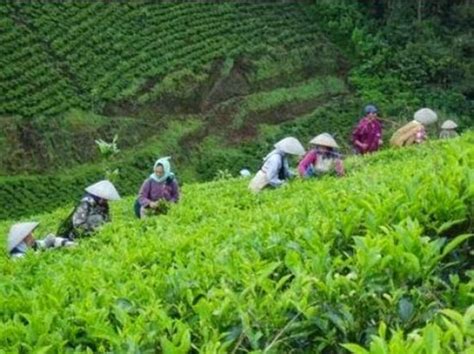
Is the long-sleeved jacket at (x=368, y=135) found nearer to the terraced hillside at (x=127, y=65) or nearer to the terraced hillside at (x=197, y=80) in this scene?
the terraced hillside at (x=197, y=80)

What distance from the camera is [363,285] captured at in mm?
2996

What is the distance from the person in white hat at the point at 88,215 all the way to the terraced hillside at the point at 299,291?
157 inches

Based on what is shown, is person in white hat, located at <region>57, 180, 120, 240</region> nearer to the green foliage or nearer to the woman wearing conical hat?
the woman wearing conical hat

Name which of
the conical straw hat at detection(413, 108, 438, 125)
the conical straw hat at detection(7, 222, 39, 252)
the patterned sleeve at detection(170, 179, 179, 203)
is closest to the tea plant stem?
the conical straw hat at detection(7, 222, 39, 252)

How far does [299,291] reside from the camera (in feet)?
9.95

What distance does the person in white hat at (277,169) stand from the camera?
9.76 metres

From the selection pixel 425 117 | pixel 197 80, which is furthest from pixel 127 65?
pixel 425 117

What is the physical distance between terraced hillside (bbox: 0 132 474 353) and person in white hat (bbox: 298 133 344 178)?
521cm

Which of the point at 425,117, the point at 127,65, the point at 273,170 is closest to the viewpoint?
the point at 273,170

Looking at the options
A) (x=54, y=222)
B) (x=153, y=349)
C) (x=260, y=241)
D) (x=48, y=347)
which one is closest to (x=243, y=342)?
(x=153, y=349)

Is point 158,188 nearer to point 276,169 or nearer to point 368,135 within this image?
point 276,169

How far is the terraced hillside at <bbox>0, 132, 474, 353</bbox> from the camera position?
9.37 ft

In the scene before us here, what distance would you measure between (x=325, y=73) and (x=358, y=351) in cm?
2438

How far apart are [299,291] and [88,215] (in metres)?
5.83
